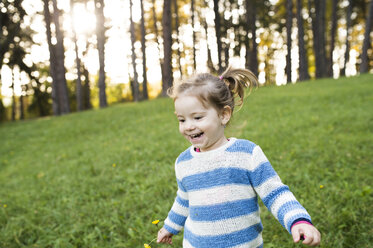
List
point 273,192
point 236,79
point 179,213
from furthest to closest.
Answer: point 179,213
point 236,79
point 273,192

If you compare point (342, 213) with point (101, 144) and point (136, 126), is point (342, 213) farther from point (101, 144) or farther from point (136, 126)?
point (136, 126)

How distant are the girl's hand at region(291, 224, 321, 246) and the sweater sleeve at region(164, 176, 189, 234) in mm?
765

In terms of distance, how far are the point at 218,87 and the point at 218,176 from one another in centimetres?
52

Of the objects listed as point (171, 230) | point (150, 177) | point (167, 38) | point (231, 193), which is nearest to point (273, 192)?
point (231, 193)

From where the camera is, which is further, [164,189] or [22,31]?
[22,31]

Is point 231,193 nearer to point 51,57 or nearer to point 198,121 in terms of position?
point 198,121

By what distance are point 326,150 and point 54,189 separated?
4443 mm

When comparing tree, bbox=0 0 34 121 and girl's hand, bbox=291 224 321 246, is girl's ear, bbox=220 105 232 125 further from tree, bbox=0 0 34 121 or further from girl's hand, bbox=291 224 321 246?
tree, bbox=0 0 34 121

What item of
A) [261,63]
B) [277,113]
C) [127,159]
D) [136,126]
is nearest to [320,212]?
[127,159]

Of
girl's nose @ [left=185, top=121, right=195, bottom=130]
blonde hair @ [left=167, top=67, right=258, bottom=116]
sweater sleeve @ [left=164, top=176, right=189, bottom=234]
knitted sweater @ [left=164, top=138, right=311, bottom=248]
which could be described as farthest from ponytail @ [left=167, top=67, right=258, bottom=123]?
sweater sleeve @ [left=164, top=176, right=189, bottom=234]

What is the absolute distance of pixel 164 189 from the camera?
4.14 m

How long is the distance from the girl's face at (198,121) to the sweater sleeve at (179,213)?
42cm

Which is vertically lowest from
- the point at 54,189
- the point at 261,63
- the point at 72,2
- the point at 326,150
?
the point at 54,189

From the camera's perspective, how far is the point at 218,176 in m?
1.67
